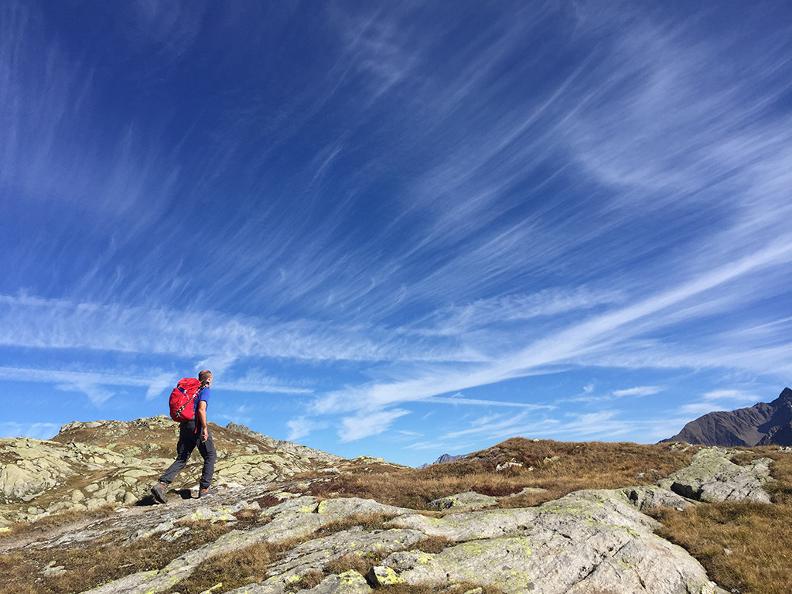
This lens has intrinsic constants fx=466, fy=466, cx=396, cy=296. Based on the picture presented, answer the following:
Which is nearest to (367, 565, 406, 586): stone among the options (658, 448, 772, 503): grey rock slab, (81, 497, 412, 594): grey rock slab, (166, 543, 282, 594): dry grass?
(166, 543, 282, 594): dry grass

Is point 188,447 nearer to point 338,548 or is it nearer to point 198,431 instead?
point 198,431

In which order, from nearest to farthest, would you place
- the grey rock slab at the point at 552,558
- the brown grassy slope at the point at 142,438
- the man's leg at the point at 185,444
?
the grey rock slab at the point at 552,558 < the man's leg at the point at 185,444 < the brown grassy slope at the point at 142,438

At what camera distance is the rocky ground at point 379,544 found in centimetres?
1222

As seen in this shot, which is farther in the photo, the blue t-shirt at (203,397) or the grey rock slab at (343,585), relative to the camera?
the blue t-shirt at (203,397)

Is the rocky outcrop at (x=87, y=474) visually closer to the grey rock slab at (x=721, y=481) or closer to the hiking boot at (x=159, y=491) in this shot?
the hiking boot at (x=159, y=491)

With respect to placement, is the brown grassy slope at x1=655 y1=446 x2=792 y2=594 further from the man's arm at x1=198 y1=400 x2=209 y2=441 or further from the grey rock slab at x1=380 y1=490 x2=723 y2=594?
the man's arm at x1=198 y1=400 x2=209 y2=441

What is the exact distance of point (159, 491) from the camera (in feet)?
75.6

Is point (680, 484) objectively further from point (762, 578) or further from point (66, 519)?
point (66, 519)

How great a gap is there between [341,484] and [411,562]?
1504 cm

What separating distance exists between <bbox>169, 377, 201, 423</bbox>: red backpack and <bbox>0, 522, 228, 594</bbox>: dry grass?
4428 mm

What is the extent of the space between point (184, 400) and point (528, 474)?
22682mm

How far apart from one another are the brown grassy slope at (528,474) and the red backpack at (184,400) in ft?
27.0

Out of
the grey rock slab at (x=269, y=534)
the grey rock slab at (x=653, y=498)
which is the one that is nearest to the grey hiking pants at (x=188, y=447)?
the grey rock slab at (x=269, y=534)

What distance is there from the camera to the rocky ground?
40.1ft
